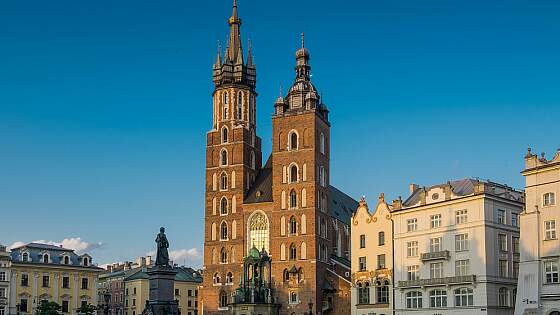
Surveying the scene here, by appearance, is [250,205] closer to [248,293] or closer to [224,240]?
[224,240]

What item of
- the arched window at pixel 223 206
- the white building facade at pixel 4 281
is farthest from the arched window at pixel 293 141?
the white building facade at pixel 4 281

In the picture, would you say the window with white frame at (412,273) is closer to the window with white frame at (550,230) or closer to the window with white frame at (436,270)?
the window with white frame at (436,270)

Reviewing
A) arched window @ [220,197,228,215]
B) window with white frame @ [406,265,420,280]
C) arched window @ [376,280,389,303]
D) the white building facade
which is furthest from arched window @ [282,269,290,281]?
the white building facade

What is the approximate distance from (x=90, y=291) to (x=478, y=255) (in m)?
62.8

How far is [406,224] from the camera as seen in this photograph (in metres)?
72.1

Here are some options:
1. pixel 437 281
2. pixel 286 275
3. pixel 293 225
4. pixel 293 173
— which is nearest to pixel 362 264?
pixel 437 281

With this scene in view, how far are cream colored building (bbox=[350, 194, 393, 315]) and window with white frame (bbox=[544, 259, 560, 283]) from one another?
1871 centimetres

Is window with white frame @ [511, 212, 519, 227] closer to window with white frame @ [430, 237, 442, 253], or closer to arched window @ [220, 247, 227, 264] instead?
window with white frame @ [430, 237, 442, 253]

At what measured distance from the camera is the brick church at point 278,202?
293 feet

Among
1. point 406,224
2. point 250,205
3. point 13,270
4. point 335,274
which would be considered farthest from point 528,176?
point 13,270

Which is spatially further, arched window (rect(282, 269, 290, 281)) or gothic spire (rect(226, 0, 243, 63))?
gothic spire (rect(226, 0, 243, 63))

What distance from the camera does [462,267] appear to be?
65.9m

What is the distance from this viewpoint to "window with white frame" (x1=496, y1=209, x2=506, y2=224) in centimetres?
6575

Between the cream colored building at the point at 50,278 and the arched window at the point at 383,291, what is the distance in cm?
4854
